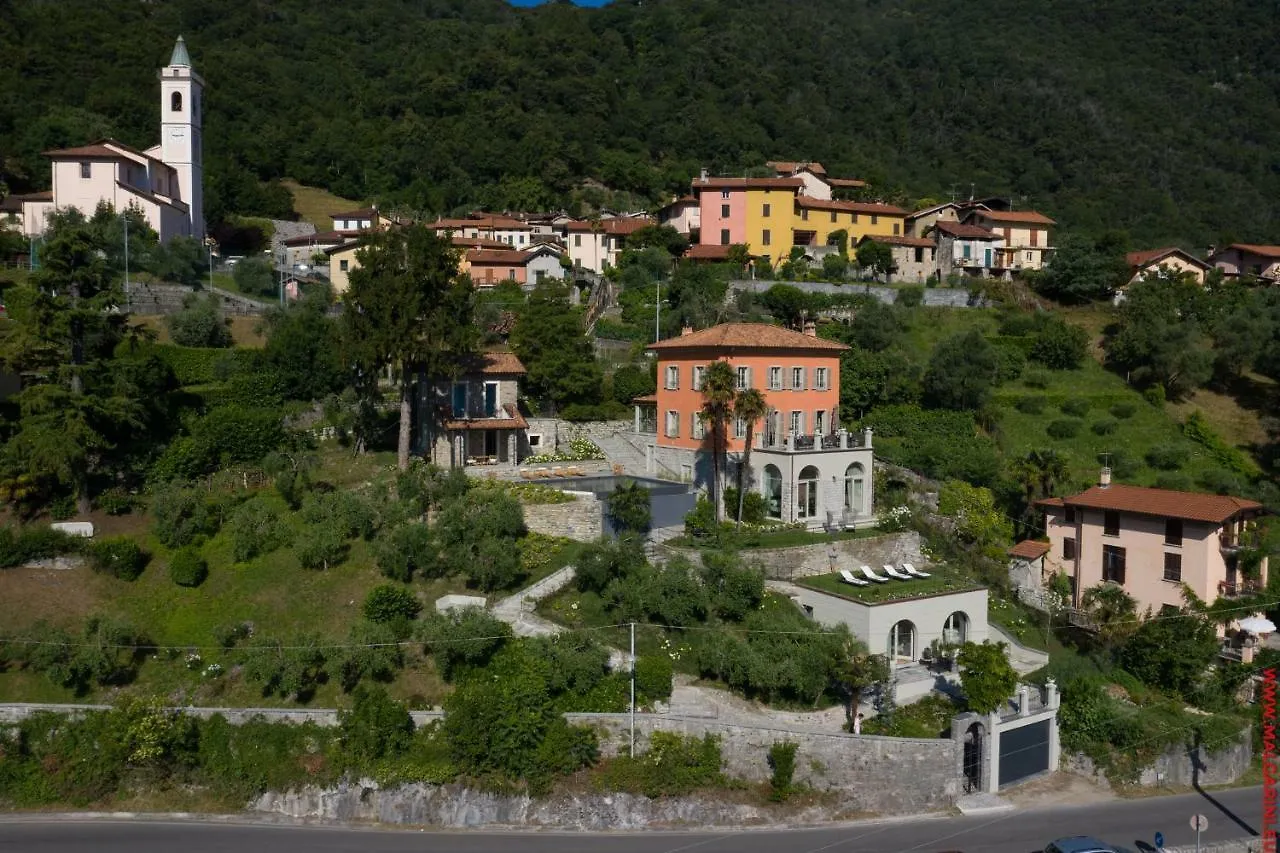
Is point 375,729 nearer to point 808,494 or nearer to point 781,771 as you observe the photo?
point 781,771

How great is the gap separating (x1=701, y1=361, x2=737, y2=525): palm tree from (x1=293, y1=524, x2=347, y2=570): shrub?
37.3 feet

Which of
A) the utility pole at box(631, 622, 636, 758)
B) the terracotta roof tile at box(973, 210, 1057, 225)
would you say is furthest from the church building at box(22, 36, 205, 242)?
the terracotta roof tile at box(973, 210, 1057, 225)


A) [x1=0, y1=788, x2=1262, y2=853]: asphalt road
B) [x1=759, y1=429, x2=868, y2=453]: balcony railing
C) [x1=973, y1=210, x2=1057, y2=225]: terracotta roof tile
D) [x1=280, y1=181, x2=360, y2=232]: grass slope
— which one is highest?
[x1=280, y1=181, x2=360, y2=232]: grass slope

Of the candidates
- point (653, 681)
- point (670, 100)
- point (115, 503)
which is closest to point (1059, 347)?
point (653, 681)

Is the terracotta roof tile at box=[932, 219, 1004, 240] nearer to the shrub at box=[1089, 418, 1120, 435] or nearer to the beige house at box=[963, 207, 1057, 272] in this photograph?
the beige house at box=[963, 207, 1057, 272]

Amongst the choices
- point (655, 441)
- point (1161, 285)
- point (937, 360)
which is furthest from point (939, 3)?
point (655, 441)

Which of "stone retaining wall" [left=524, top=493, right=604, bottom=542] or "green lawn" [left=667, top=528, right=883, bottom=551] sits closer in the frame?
"green lawn" [left=667, top=528, right=883, bottom=551]

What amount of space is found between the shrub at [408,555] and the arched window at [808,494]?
12.0 metres

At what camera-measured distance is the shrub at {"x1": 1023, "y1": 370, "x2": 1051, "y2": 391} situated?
50938mm

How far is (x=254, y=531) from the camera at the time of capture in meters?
29.1

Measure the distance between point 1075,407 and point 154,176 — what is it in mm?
51780

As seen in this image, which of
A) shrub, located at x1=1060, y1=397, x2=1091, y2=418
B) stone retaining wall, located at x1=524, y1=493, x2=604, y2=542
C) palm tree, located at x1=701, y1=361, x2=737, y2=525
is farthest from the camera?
shrub, located at x1=1060, y1=397, x2=1091, y2=418

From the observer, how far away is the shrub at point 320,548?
28.0 meters

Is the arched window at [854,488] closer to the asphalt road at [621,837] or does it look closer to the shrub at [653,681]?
the shrub at [653,681]
